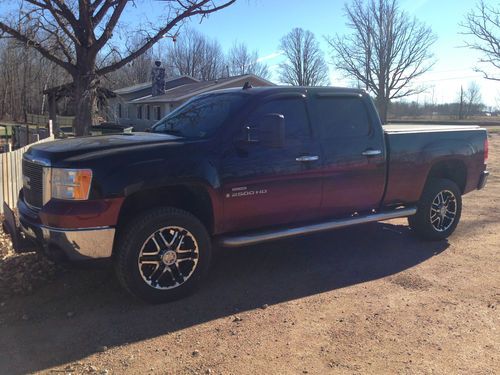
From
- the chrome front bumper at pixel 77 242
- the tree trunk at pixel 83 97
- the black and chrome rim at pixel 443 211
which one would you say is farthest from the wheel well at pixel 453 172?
the tree trunk at pixel 83 97

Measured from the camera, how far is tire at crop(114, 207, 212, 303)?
4.08m

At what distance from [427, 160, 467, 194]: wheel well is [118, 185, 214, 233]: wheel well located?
11.4 ft

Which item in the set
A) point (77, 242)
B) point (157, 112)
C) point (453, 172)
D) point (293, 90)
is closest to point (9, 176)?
point (77, 242)

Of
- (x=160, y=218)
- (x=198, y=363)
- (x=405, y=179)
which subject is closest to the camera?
(x=198, y=363)

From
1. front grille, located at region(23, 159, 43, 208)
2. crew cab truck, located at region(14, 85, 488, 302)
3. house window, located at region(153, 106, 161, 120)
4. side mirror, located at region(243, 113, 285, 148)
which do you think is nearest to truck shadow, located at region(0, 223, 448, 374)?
crew cab truck, located at region(14, 85, 488, 302)

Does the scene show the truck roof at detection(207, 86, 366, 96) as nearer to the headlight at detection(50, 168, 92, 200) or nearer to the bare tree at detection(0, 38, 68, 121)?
the headlight at detection(50, 168, 92, 200)

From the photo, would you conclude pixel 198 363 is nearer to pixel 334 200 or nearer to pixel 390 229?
pixel 334 200

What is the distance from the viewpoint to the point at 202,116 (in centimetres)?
511

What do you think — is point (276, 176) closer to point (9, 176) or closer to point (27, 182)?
point (27, 182)

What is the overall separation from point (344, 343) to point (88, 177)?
2435 millimetres

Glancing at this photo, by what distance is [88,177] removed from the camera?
3867mm

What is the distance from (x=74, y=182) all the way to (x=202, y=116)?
67.2 inches

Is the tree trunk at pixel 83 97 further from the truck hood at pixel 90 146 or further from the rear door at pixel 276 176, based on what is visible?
the rear door at pixel 276 176

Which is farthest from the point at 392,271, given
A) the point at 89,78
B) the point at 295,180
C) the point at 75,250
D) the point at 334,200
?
the point at 89,78
